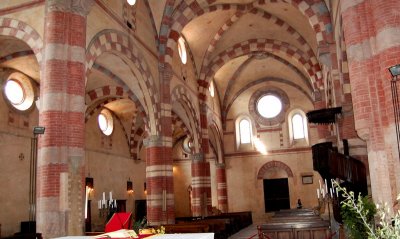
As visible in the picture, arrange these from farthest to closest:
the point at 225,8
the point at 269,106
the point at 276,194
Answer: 1. the point at 269,106
2. the point at 276,194
3. the point at 225,8

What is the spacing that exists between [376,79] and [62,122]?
6.51 meters

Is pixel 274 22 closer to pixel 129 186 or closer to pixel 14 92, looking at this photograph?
pixel 129 186

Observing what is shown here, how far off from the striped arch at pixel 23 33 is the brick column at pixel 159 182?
6232 millimetres

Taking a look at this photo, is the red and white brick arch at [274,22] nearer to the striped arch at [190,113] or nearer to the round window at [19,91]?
the striped arch at [190,113]

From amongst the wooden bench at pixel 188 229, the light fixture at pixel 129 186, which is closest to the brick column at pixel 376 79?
the wooden bench at pixel 188 229

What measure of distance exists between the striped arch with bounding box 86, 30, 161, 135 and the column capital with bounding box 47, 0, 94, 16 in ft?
3.57

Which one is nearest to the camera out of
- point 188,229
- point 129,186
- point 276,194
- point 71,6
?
point 71,6

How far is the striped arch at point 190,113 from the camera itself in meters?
18.4

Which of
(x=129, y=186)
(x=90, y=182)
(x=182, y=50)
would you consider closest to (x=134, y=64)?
(x=182, y=50)

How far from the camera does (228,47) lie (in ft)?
71.9

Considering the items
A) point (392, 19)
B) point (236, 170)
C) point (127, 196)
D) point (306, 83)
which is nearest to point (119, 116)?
point (127, 196)

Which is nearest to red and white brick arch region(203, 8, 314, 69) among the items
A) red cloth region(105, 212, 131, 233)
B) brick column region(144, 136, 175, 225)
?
brick column region(144, 136, 175, 225)

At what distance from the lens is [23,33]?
997 cm

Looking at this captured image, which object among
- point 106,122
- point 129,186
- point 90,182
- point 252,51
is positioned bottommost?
point 129,186
